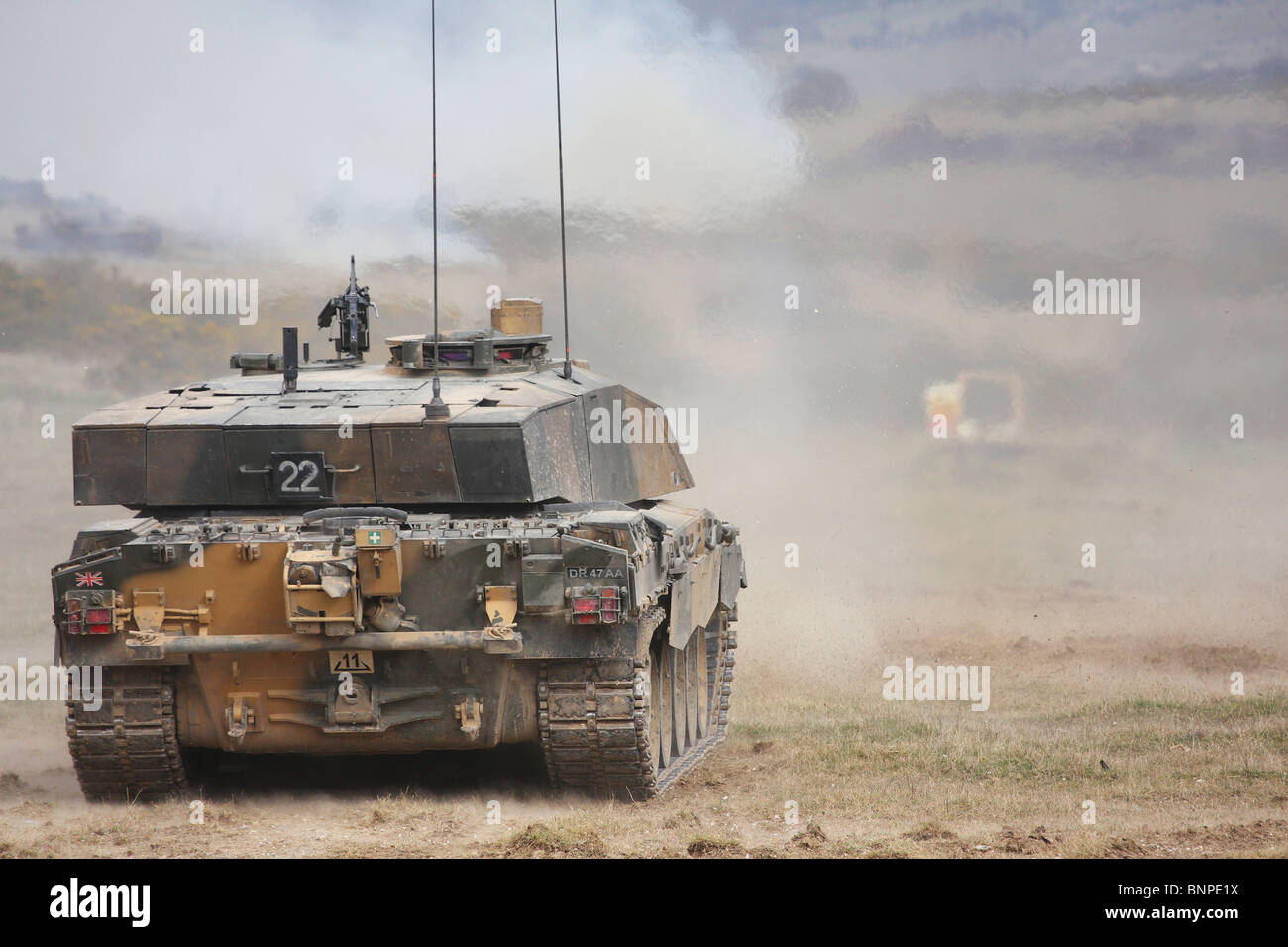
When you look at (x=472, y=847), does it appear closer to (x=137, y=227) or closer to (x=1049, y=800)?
(x=1049, y=800)

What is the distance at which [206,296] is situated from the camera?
2575 cm

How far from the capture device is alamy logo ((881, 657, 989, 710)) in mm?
19422

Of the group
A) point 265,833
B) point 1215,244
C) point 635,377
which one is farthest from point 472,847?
point 1215,244

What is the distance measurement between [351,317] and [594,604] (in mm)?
5008

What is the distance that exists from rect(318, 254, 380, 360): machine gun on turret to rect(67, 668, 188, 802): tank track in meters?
4.27

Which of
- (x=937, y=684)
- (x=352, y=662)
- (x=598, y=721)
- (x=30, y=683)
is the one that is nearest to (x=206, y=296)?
(x=30, y=683)

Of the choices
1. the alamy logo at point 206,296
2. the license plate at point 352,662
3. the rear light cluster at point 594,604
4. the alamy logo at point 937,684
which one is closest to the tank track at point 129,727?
the license plate at point 352,662

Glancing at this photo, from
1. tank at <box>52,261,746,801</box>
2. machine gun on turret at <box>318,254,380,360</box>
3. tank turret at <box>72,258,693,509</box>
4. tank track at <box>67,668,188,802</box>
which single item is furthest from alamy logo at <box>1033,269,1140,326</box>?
tank track at <box>67,668,188,802</box>

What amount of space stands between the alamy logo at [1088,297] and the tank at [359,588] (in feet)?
38.7

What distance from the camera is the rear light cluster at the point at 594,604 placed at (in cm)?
1291

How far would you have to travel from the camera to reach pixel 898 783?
568 inches

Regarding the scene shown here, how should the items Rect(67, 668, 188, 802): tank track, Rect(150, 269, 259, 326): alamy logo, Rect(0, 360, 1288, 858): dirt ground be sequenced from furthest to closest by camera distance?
Rect(150, 269, 259, 326): alamy logo → Rect(67, 668, 188, 802): tank track → Rect(0, 360, 1288, 858): dirt ground

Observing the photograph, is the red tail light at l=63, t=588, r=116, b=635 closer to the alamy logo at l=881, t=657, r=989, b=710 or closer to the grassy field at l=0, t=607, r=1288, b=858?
the grassy field at l=0, t=607, r=1288, b=858

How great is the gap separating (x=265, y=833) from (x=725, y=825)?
2925 millimetres
